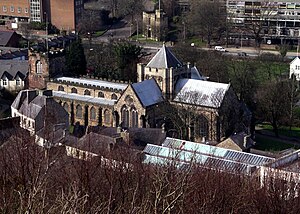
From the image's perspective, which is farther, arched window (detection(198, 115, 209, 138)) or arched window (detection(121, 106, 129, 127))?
arched window (detection(121, 106, 129, 127))

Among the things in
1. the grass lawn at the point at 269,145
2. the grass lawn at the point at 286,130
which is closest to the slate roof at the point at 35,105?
the grass lawn at the point at 269,145

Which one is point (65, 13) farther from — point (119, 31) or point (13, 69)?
point (13, 69)

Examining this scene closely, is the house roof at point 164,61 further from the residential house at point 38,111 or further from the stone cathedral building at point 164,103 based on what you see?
the residential house at point 38,111

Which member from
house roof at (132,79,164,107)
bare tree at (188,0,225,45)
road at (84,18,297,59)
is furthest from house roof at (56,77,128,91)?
bare tree at (188,0,225,45)

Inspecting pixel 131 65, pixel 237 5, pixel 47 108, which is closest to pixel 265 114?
pixel 131 65

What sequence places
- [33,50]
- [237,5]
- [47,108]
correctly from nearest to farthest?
[47,108] < [33,50] < [237,5]

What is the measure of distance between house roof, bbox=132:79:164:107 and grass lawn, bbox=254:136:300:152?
6.58 metres

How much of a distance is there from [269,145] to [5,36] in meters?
36.8

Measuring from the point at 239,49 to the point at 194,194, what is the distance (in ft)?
171

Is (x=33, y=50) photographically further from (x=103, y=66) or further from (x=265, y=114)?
(x=265, y=114)

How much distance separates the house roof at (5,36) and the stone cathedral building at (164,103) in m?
25.5

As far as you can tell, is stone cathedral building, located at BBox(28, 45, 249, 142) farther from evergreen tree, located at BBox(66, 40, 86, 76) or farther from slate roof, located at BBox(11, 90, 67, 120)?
evergreen tree, located at BBox(66, 40, 86, 76)

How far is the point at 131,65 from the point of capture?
5119cm

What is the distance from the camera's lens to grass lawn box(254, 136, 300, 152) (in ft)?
133
